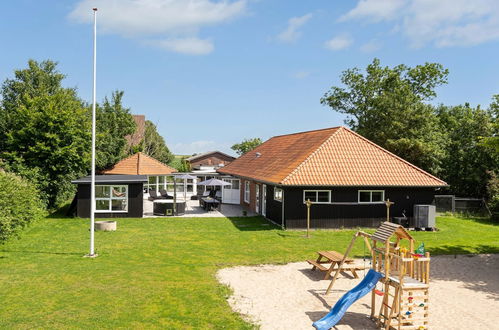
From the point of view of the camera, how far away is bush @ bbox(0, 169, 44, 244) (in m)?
14.4

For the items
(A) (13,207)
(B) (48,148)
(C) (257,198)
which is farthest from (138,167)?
(A) (13,207)

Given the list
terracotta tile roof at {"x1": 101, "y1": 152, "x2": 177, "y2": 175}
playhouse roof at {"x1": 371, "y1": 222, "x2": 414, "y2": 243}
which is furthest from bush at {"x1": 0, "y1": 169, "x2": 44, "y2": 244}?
terracotta tile roof at {"x1": 101, "y1": 152, "x2": 177, "y2": 175}

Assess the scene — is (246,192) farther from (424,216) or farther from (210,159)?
(210,159)

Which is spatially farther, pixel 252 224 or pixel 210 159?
pixel 210 159

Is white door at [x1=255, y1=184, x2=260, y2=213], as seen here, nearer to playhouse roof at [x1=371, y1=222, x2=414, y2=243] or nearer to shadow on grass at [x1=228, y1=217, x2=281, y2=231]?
shadow on grass at [x1=228, y1=217, x2=281, y2=231]

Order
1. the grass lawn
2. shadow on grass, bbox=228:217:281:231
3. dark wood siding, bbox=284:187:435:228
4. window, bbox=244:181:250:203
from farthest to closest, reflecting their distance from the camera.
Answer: window, bbox=244:181:250:203
shadow on grass, bbox=228:217:281:231
dark wood siding, bbox=284:187:435:228
the grass lawn

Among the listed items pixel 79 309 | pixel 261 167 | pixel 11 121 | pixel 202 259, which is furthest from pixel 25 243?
pixel 11 121

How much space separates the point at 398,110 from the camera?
1382 inches

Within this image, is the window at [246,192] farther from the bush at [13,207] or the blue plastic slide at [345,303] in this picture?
the blue plastic slide at [345,303]

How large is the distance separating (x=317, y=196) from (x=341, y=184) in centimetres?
136

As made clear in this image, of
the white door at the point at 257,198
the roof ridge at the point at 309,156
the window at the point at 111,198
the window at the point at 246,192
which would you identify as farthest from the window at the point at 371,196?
the window at the point at 111,198

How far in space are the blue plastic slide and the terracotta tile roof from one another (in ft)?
96.5

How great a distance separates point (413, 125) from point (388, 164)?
12873 mm

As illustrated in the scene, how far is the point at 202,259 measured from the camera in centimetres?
1480
